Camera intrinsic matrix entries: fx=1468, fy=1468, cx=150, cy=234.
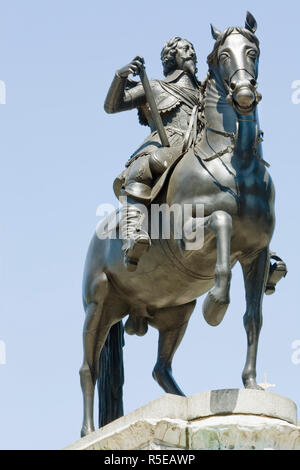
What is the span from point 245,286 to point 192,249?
71 centimetres

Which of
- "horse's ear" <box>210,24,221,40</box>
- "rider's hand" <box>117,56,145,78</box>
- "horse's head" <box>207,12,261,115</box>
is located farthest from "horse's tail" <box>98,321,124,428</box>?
"horse's ear" <box>210,24,221,40</box>

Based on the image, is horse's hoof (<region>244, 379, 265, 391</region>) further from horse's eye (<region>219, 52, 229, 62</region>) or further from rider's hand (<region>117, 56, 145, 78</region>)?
rider's hand (<region>117, 56, 145, 78</region>)

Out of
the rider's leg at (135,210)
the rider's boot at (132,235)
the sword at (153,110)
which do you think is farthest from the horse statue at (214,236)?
the sword at (153,110)

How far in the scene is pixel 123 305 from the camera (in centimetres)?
1616

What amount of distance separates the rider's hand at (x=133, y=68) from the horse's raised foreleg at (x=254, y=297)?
2489mm

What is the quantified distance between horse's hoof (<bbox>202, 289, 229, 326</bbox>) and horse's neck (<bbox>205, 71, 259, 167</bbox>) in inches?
63.9

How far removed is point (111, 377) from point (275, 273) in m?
2.43

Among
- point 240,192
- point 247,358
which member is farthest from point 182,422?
point 240,192

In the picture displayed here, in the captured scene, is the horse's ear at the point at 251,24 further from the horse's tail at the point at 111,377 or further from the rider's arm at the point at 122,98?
the horse's tail at the point at 111,377

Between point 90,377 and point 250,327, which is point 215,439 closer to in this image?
point 250,327

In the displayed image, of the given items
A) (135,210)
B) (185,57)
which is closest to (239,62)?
(135,210)

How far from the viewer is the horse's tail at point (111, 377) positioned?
16516 mm
